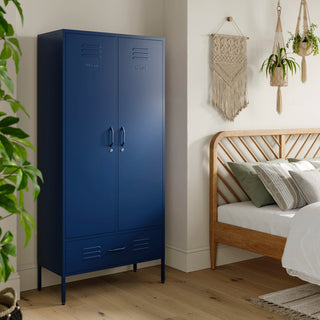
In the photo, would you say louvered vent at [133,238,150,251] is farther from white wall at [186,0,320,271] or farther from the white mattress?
the white mattress

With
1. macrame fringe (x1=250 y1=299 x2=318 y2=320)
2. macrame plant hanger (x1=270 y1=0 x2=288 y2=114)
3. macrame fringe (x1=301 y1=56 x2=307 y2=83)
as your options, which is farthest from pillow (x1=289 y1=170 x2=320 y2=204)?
macrame fringe (x1=301 y1=56 x2=307 y2=83)

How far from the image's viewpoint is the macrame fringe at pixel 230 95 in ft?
13.3

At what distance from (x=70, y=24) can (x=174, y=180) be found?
1.37 m

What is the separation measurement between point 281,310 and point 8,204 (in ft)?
6.60

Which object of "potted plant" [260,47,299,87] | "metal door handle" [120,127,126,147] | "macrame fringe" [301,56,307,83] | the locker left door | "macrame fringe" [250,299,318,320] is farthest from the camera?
"macrame fringe" [301,56,307,83]

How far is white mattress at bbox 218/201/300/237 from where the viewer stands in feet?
11.5

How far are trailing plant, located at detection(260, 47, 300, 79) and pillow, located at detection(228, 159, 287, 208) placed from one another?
77 centimetres

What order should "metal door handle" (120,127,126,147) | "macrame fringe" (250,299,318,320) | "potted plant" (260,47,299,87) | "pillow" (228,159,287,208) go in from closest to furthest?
"macrame fringe" (250,299,318,320) < "metal door handle" (120,127,126,147) < "pillow" (228,159,287,208) < "potted plant" (260,47,299,87)

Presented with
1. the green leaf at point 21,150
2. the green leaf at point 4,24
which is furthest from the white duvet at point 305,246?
the green leaf at point 4,24

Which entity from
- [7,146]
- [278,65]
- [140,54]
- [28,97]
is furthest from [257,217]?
[7,146]

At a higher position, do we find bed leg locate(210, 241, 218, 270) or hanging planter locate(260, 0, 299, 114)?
hanging planter locate(260, 0, 299, 114)

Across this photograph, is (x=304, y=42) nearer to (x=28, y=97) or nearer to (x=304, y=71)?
(x=304, y=71)

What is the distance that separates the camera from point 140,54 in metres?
3.57

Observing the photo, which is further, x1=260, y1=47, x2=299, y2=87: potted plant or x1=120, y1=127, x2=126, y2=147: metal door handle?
x1=260, y1=47, x2=299, y2=87: potted plant
